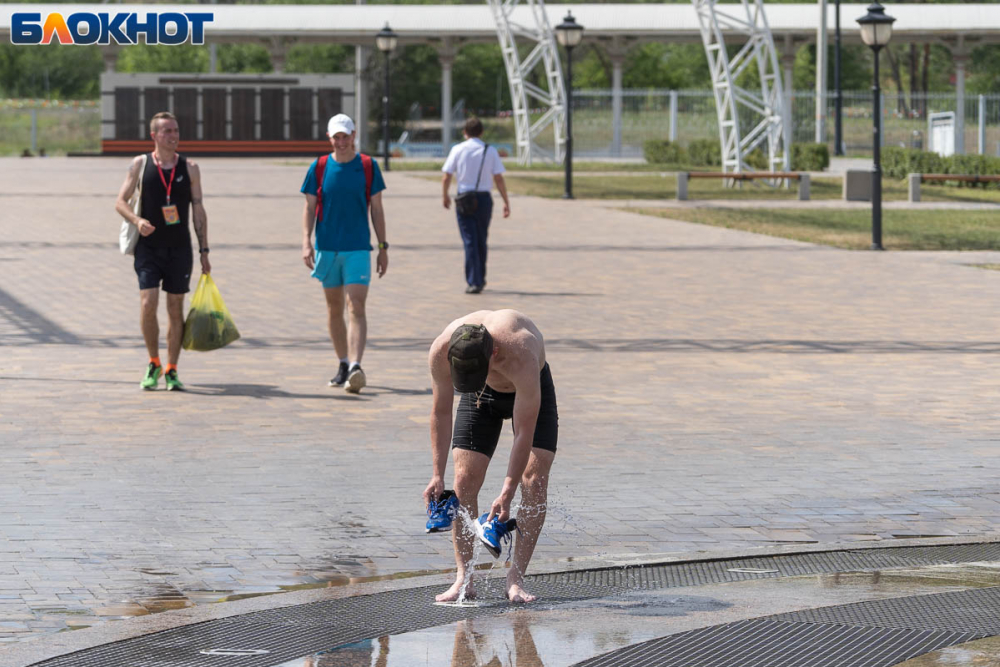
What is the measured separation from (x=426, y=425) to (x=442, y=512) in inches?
139

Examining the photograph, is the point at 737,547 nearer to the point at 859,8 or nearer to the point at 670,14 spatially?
the point at 670,14

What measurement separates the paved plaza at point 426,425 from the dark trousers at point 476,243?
207 millimetres

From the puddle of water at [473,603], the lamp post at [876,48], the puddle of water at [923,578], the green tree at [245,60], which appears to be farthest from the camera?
the green tree at [245,60]

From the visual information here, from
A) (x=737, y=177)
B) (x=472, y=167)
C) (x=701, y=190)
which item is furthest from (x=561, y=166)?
(x=472, y=167)

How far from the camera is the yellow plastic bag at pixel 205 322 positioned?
9.92 metres

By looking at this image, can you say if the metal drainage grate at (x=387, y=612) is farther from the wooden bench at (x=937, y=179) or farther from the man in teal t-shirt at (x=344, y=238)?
the wooden bench at (x=937, y=179)

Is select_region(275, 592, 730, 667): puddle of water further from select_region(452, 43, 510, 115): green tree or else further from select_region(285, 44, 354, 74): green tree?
select_region(285, 44, 354, 74): green tree

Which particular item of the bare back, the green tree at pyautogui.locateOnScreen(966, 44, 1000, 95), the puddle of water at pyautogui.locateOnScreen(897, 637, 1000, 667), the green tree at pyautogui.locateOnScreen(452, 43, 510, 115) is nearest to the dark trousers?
the bare back

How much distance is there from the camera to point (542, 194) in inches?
1236

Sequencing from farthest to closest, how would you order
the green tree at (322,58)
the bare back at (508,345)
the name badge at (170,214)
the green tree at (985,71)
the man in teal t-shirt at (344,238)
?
the green tree at (322,58) → the green tree at (985,71) → the man in teal t-shirt at (344,238) → the name badge at (170,214) → the bare back at (508,345)

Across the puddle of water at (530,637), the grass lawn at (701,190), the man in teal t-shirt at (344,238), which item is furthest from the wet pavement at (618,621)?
the grass lawn at (701,190)

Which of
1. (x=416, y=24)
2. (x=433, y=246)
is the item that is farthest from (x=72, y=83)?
(x=433, y=246)

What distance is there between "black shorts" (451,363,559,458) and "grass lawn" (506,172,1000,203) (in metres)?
25.3

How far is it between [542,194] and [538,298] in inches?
668
